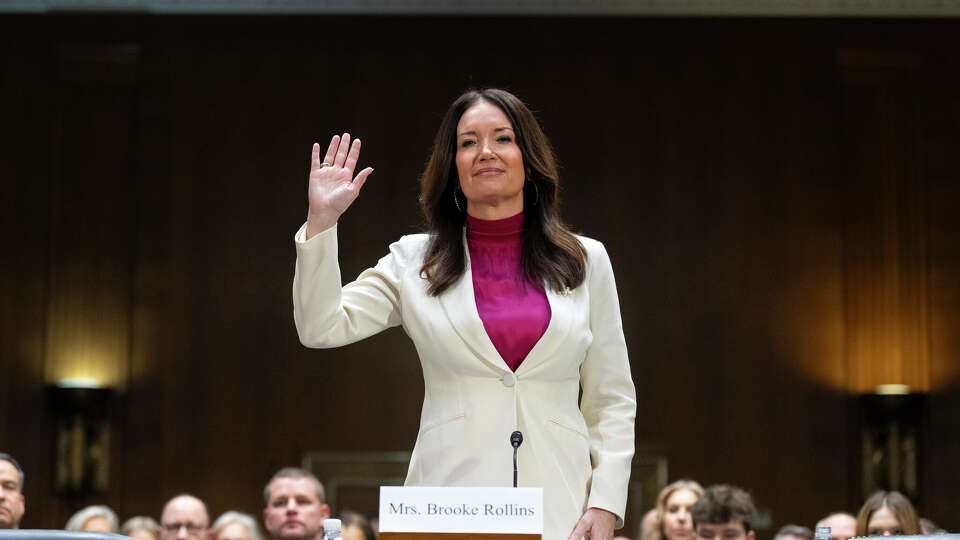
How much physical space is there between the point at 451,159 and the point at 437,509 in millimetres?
823

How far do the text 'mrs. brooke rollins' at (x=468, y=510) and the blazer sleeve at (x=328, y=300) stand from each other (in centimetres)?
43

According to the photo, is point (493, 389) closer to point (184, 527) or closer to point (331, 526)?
point (331, 526)

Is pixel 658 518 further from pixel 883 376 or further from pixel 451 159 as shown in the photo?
pixel 451 159

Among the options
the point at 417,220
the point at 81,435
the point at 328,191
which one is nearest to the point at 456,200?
the point at 328,191

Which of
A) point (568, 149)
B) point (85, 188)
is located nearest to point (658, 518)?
point (568, 149)

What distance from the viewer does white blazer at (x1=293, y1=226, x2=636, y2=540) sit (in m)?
2.52

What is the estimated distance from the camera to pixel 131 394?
10109 millimetres

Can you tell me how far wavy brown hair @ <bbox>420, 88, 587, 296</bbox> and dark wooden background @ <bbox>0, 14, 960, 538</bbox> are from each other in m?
7.45

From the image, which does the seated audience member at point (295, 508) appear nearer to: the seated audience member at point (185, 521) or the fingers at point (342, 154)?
the seated audience member at point (185, 521)

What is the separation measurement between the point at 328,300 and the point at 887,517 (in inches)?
185

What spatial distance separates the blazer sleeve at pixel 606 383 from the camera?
8.66 feet

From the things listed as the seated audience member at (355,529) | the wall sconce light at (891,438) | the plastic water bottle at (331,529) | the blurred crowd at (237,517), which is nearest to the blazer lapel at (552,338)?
the plastic water bottle at (331,529)

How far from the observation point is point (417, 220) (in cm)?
1039

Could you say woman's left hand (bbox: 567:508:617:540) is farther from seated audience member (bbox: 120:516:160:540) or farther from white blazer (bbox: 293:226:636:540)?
seated audience member (bbox: 120:516:160:540)
